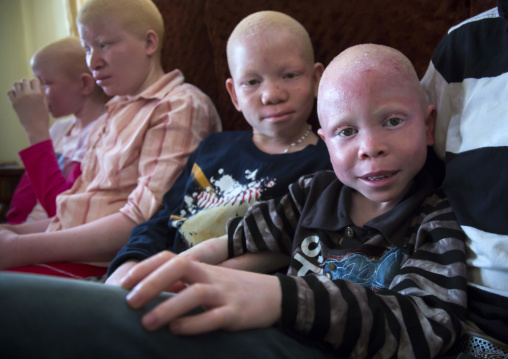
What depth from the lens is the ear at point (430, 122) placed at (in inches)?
28.1

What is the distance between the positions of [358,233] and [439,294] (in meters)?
0.16

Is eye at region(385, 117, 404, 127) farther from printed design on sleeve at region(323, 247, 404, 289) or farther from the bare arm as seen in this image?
the bare arm

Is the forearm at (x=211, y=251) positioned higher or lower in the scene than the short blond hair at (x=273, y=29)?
lower

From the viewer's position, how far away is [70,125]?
179 cm

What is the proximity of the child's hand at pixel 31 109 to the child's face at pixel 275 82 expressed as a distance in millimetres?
815

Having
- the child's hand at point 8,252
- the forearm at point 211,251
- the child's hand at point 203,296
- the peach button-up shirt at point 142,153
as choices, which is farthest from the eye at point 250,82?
the child's hand at point 8,252

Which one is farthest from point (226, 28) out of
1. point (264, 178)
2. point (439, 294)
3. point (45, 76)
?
point (439, 294)

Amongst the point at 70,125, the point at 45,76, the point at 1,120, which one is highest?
the point at 45,76

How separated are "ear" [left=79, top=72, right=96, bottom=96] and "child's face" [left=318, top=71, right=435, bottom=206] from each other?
120cm

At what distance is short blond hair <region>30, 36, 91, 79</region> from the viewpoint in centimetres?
160

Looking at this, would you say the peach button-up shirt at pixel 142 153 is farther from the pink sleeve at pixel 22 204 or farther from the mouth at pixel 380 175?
the mouth at pixel 380 175

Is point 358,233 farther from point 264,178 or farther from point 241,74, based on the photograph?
point 241,74

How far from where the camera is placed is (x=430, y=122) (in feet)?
2.37

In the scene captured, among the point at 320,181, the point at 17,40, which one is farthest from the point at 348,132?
the point at 17,40
